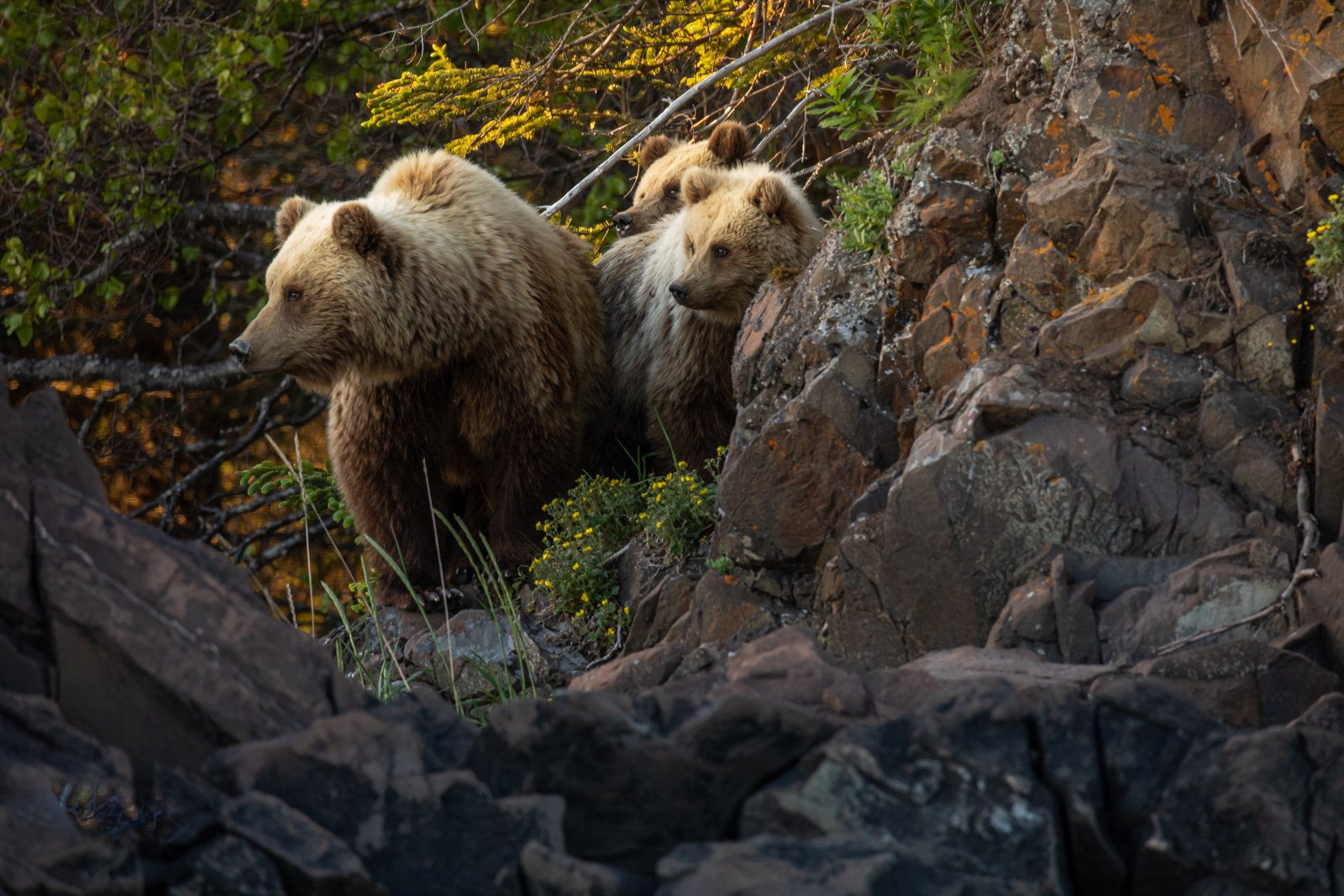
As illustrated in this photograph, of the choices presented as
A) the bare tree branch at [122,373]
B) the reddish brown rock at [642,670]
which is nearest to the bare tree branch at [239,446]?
the bare tree branch at [122,373]

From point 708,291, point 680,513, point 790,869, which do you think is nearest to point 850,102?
point 708,291

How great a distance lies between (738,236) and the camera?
242 inches

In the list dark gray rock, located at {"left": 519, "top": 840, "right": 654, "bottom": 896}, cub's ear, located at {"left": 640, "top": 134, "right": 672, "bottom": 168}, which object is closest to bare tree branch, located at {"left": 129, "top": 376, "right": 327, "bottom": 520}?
cub's ear, located at {"left": 640, "top": 134, "right": 672, "bottom": 168}

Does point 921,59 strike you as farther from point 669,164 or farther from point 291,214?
point 291,214

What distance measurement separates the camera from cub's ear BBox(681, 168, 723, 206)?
6.36m

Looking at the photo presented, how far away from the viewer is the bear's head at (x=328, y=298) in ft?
19.1

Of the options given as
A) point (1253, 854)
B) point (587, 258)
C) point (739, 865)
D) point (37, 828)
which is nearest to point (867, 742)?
point (739, 865)

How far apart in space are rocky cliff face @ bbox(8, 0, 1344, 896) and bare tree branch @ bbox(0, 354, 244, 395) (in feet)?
15.4

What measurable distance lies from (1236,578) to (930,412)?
1286 millimetres

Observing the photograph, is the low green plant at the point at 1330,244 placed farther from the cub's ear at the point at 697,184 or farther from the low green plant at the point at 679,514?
the cub's ear at the point at 697,184

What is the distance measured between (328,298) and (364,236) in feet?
0.97

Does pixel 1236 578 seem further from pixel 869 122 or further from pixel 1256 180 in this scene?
pixel 869 122

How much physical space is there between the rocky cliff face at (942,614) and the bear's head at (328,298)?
60.9 inches

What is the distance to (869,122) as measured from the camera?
5.87 meters
